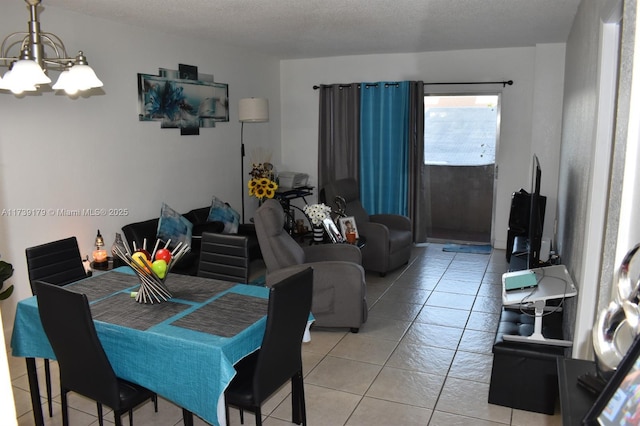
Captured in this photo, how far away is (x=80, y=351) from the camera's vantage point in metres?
2.43

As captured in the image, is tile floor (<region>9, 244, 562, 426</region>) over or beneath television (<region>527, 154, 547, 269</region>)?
beneath

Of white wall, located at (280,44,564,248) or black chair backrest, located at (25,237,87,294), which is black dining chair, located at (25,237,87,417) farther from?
white wall, located at (280,44,564,248)

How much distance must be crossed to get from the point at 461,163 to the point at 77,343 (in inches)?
229

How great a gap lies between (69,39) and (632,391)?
4677mm

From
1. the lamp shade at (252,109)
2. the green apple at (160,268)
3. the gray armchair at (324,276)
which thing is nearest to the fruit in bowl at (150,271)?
the green apple at (160,268)

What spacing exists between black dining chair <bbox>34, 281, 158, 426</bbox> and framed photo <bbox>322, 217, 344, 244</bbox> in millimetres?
2940

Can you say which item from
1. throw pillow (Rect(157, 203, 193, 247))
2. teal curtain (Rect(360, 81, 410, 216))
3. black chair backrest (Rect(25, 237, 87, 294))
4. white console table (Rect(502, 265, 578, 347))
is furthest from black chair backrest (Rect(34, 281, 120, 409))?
teal curtain (Rect(360, 81, 410, 216))

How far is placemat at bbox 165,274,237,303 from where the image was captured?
294cm

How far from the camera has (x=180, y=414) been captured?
10.1ft

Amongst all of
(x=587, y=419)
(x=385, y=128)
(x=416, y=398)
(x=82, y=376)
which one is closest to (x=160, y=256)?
(x=82, y=376)

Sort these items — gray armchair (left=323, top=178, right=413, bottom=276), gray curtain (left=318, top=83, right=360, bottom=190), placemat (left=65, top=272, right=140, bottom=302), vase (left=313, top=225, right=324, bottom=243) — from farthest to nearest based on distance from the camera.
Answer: gray curtain (left=318, top=83, right=360, bottom=190)
gray armchair (left=323, top=178, right=413, bottom=276)
vase (left=313, top=225, right=324, bottom=243)
placemat (left=65, top=272, right=140, bottom=302)

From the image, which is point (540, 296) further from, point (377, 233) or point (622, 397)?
point (377, 233)

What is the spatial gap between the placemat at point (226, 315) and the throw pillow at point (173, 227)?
226cm

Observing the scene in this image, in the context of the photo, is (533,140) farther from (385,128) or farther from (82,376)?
(82,376)
